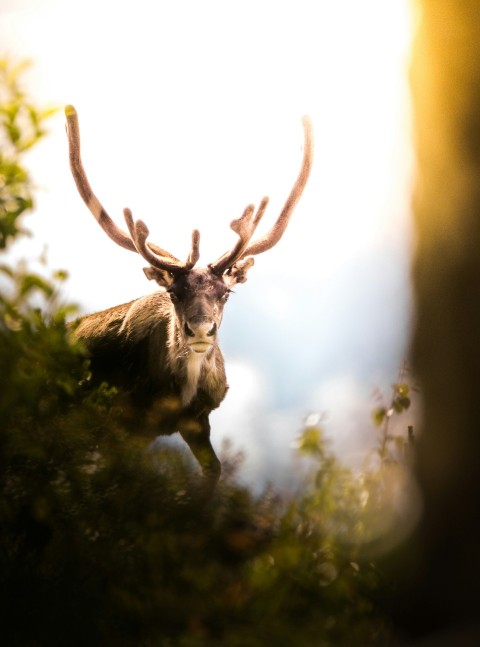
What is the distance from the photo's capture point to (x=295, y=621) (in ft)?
6.96

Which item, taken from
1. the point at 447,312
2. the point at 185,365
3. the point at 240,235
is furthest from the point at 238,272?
the point at 447,312

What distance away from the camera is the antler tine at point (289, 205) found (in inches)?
226

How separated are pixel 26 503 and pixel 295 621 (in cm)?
78

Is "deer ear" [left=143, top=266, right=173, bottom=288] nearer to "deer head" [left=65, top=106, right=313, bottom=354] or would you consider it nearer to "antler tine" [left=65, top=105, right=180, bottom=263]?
"deer head" [left=65, top=106, right=313, bottom=354]

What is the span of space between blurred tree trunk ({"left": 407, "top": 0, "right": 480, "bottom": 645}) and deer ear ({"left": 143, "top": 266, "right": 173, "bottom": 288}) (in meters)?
3.27

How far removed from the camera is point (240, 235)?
5.41m

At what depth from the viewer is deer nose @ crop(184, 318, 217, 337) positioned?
5.05 meters

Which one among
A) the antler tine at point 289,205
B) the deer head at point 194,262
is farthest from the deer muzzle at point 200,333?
the antler tine at point 289,205

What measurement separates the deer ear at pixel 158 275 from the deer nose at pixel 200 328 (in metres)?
0.50

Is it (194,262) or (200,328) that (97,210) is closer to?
(194,262)

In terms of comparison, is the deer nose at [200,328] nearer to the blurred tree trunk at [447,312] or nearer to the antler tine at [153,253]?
the antler tine at [153,253]

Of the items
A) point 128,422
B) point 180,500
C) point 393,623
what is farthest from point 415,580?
point 128,422

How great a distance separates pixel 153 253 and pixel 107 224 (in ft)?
1.35

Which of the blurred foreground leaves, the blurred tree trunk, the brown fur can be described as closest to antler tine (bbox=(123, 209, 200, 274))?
the brown fur
